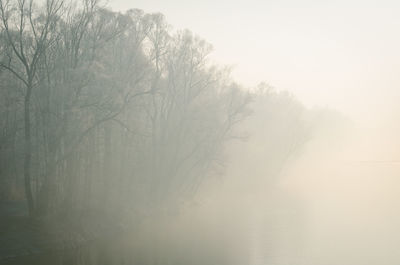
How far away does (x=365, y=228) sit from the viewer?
36812 mm

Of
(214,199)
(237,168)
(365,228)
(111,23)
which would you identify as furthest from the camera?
(237,168)

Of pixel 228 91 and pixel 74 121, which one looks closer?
pixel 74 121

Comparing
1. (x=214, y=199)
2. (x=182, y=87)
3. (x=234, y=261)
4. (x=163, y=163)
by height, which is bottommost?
(x=234, y=261)

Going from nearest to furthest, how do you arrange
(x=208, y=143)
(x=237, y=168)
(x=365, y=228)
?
(x=365, y=228), (x=208, y=143), (x=237, y=168)

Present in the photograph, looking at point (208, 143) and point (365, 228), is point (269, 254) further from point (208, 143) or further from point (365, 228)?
point (208, 143)

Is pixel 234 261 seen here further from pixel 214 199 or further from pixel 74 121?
pixel 214 199

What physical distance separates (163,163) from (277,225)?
12534 millimetres

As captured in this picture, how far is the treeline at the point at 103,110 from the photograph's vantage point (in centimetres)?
2631

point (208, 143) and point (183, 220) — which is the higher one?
point (208, 143)

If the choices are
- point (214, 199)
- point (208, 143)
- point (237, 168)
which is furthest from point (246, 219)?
point (237, 168)

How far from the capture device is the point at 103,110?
28.9 m

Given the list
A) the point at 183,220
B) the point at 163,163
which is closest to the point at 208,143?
the point at 163,163

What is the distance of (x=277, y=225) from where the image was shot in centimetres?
3891

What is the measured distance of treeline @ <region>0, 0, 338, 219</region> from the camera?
2631 centimetres
